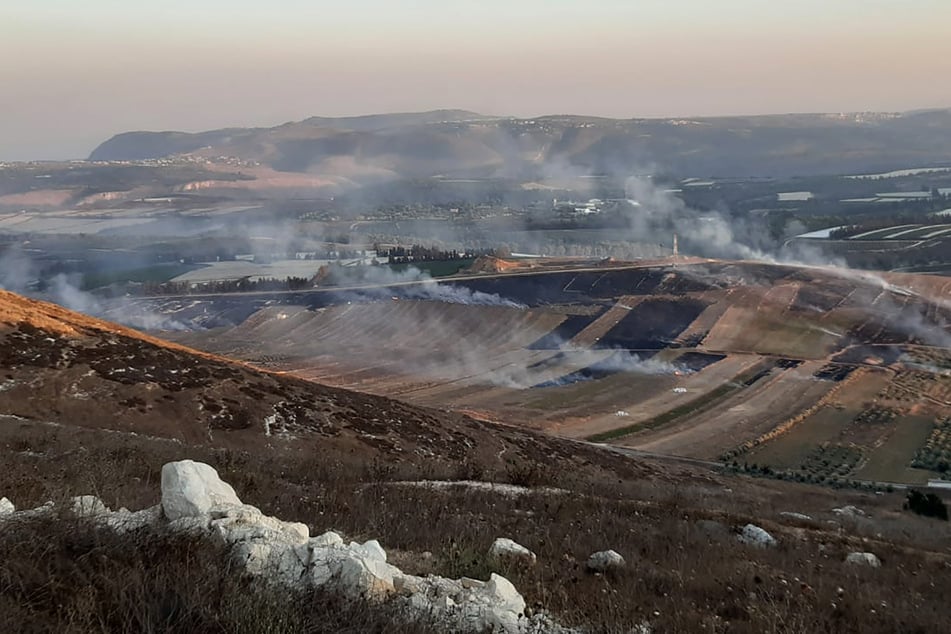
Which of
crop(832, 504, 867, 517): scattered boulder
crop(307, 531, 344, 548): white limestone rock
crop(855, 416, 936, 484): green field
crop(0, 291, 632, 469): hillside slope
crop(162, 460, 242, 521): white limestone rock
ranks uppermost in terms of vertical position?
crop(162, 460, 242, 521): white limestone rock

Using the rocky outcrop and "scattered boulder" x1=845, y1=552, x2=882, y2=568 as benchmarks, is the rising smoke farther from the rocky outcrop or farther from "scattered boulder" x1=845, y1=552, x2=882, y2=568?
the rocky outcrop

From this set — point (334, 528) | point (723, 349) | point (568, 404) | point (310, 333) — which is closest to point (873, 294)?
point (723, 349)

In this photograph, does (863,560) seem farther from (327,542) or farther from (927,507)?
(927,507)

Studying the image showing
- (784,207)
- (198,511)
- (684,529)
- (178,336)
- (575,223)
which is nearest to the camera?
(198,511)

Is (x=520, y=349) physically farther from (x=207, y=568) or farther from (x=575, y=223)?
(x=575, y=223)

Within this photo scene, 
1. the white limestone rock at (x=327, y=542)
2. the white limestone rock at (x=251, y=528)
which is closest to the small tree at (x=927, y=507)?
the white limestone rock at (x=327, y=542)

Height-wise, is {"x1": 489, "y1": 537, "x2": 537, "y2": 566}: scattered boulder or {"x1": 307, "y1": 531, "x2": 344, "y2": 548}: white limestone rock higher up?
{"x1": 307, "y1": 531, "x2": 344, "y2": 548}: white limestone rock

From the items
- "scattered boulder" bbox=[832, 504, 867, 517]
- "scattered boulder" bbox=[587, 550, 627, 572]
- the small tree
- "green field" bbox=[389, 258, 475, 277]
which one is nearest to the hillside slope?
"scattered boulder" bbox=[832, 504, 867, 517]
